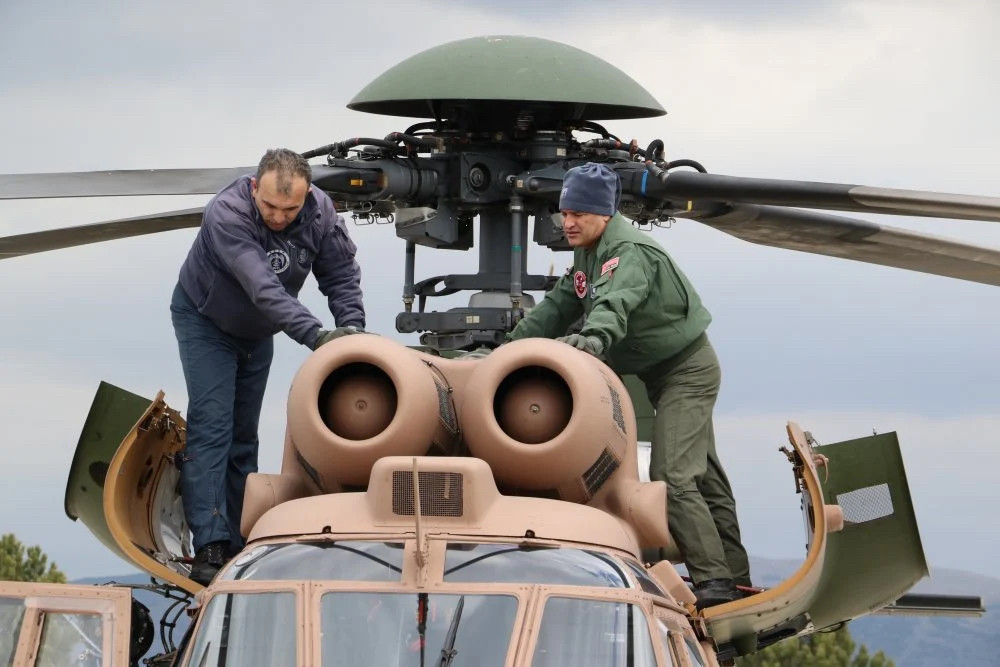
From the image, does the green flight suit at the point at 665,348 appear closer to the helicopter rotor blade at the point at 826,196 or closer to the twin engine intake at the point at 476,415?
the twin engine intake at the point at 476,415

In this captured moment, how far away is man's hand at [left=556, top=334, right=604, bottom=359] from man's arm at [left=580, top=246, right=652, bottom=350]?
0.09 meters

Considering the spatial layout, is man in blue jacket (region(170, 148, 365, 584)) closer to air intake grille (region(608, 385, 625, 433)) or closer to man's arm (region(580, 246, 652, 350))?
man's arm (region(580, 246, 652, 350))

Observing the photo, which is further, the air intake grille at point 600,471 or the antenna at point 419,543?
the air intake grille at point 600,471

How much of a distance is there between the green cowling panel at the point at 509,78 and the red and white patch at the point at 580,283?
1967 mm

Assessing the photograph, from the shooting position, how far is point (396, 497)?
6.64 m

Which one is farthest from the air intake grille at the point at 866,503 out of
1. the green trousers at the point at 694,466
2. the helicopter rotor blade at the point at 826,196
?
the helicopter rotor blade at the point at 826,196

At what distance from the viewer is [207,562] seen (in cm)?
804

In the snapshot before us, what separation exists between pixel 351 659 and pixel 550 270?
16.3 feet

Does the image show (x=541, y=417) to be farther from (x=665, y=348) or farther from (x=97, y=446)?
(x=97, y=446)

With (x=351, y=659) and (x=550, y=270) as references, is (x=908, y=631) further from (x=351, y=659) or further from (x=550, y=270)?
(x=351, y=659)

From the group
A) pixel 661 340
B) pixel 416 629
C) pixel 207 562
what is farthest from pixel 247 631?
pixel 661 340

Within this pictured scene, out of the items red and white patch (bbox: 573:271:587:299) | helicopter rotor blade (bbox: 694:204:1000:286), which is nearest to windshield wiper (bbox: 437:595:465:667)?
red and white patch (bbox: 573:271:587:299)

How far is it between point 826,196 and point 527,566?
12.5 ft

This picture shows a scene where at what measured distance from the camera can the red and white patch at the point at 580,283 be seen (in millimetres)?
8398
